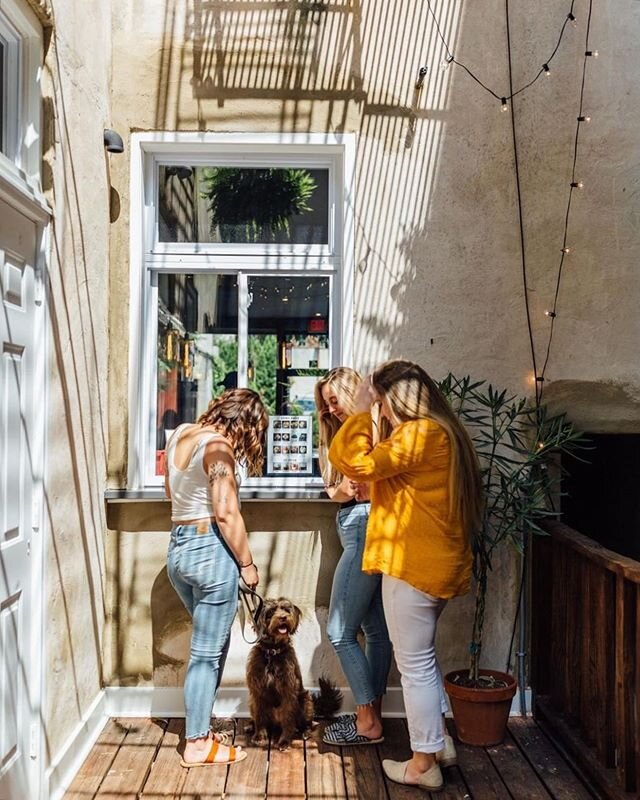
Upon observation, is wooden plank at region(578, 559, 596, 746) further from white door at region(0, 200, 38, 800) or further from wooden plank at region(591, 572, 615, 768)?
white door at region(0, 200, 38, 800)

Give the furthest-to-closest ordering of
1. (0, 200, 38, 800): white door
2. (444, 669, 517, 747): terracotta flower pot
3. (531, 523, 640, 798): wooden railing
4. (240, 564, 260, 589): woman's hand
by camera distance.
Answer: (444, 669, 517, 747): terracotta flower pot, (240, 564, 260, 589): woman's hand, (531, 523, 640, 798): wooden railing, (0, 200, 38, 800): white door

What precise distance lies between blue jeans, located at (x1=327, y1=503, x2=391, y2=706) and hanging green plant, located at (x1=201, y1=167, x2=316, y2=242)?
150 centimetres

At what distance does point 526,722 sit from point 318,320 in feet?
7.12

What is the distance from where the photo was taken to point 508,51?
3721 millimetres

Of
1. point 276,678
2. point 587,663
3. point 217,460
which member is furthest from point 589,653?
point 217,460

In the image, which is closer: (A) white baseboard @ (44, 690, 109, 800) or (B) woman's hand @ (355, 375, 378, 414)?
(A) white baseboard @ (44, 690, 109, 800)

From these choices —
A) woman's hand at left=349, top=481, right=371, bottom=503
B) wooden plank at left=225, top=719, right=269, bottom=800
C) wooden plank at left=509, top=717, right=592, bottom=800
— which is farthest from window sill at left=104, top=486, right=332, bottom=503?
wooden plank at left=509, top=717, right=592, bottom=800

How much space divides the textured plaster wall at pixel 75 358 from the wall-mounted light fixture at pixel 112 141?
Result: 0.04m

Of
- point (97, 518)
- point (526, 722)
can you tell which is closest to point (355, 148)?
point (97, 518)

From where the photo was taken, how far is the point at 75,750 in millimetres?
3084

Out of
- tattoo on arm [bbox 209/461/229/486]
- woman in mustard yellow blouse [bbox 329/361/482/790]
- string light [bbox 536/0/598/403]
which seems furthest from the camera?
string light [bbox 536/0/598/403]

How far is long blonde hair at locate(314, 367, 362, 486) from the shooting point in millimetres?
3311

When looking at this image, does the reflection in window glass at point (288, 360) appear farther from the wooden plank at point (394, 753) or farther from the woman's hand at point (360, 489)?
the wooden plank at point (394, 753)

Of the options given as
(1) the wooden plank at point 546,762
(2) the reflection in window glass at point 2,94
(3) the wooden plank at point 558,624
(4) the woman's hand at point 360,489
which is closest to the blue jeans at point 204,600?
(4) the woman's hand at point 360,489
